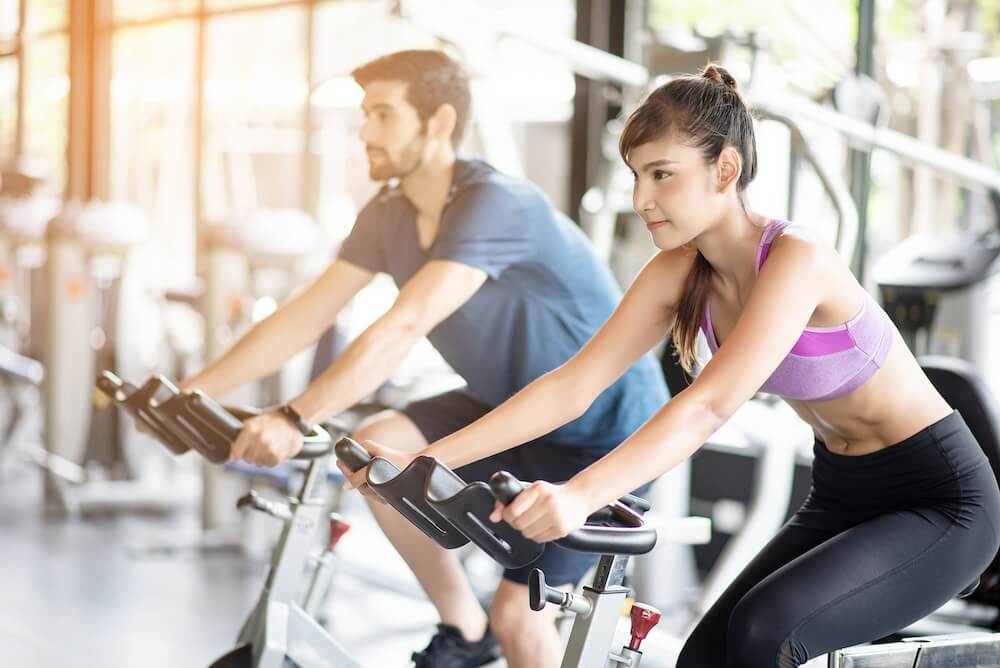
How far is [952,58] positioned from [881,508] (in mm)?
2544

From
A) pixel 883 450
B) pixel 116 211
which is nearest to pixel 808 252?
pixel 883 450

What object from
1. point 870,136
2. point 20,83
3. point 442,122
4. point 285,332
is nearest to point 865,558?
point 442,122

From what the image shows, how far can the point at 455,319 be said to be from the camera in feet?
7.84

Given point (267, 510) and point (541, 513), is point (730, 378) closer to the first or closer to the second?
point (541, 513)

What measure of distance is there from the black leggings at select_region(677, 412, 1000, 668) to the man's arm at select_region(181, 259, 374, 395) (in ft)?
3.51

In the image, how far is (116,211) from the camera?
5148 mm

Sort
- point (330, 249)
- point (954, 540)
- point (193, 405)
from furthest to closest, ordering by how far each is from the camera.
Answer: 1. point (330, 249)
2. point (193, 405)
3. point (954, 540)

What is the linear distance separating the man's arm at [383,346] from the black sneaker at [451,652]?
1.72ft

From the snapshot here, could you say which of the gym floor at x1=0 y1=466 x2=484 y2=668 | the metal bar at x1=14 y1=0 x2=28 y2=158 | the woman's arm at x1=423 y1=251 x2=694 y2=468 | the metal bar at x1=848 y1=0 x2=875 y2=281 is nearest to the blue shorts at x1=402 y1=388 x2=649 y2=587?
the woman's arm at x1=423 y1=251 x2=694 y2=468

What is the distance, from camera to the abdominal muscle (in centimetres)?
175

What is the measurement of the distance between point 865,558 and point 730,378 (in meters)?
0.34

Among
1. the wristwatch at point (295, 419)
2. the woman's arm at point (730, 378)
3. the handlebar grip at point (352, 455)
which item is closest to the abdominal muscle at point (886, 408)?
the woman's arm at point (730, 378)

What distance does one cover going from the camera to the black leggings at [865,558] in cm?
165

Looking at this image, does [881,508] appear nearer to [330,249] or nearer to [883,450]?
[883,450]
